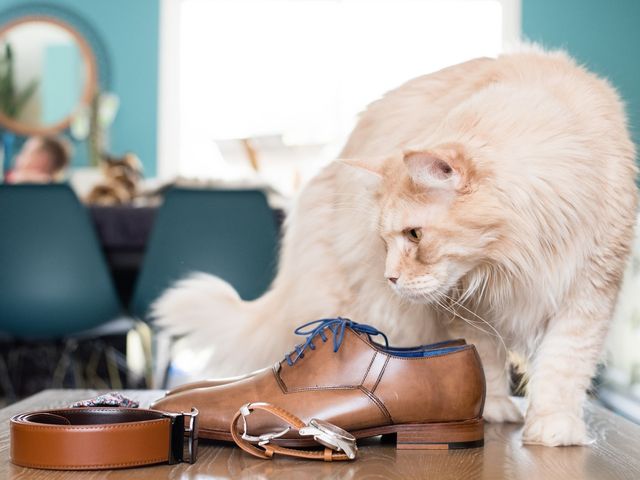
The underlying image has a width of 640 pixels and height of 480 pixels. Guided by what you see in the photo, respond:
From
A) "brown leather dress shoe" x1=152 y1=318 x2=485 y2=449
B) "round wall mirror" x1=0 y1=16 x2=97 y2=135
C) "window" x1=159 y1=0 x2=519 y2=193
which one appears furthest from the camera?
"round wall mirror" x1=0 y1=16 x2=97 y2=135

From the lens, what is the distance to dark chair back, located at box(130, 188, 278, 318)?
2.75 meters

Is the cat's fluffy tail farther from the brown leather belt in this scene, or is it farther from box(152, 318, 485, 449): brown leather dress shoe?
the brown leather belt

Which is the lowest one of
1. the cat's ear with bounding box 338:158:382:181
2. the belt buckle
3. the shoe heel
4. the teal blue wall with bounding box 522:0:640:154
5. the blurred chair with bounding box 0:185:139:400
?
the blurred chair with bounding box 0:185:139:400

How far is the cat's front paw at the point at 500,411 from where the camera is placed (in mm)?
1350

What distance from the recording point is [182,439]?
0.93m

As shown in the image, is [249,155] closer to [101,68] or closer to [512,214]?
[101,68]

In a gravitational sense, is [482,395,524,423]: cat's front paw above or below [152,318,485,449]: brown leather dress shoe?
below

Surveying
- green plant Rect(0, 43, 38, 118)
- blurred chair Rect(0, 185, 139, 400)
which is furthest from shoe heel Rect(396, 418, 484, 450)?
green plant Rect(0, 43, 38, 118)

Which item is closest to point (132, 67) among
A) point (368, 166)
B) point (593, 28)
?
point (593, 28)

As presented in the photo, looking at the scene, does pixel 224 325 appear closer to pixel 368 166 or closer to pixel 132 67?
pixel 368 166

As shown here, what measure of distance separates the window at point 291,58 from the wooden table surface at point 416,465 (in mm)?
4763

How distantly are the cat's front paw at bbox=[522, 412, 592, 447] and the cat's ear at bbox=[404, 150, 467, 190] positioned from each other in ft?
1.15

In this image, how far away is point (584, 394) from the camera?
1.26 metres

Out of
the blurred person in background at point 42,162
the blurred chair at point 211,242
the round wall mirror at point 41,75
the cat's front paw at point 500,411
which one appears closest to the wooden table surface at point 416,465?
the cat's front paw at point 500,411
